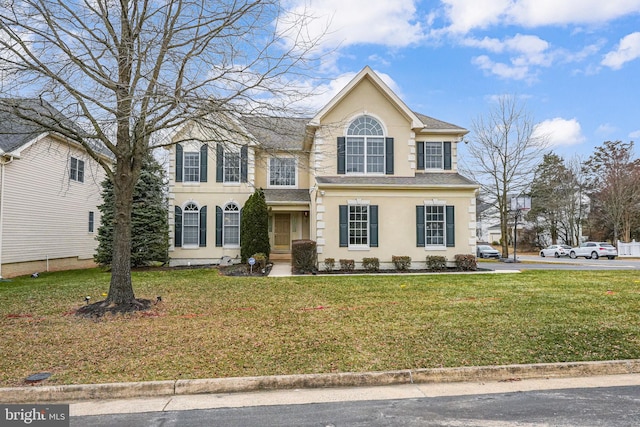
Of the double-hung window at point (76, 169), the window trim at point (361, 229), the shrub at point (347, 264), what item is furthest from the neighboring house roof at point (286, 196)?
the double-hung window at point (76, 169)

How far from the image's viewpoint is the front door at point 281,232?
22234 millimetres

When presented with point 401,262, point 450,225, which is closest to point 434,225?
point 450,225

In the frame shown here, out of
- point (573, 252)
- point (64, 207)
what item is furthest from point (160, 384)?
point (573, 252)

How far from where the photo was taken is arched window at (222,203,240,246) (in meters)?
20.4

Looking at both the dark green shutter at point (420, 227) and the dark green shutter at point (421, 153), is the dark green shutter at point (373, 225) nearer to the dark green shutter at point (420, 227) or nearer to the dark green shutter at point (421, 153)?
the dark green shutter at point (420, 227)

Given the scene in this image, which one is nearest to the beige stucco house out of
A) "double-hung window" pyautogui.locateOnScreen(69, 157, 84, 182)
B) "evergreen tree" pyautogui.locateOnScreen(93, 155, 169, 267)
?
"evergreen tree" pyautogui.locateOnScreen(93, 155, 169, 267)

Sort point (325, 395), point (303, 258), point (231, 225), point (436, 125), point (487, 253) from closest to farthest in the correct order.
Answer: point (325, 395)
point (303, 258)
point (436, 125)
point (231, 225)
point (487, 253)

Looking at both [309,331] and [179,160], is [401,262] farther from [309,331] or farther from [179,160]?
A: [179,160]

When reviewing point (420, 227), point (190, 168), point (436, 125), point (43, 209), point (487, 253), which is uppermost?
point (436, 125)

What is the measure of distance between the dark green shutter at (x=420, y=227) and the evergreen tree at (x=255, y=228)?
21.7ft

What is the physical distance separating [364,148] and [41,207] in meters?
14.7

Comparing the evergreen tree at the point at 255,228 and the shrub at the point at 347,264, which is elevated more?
the evergreen tree at the point at 255,228

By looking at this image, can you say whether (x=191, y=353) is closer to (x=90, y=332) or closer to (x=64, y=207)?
(x=90, y=332)

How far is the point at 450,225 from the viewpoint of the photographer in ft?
57.0
